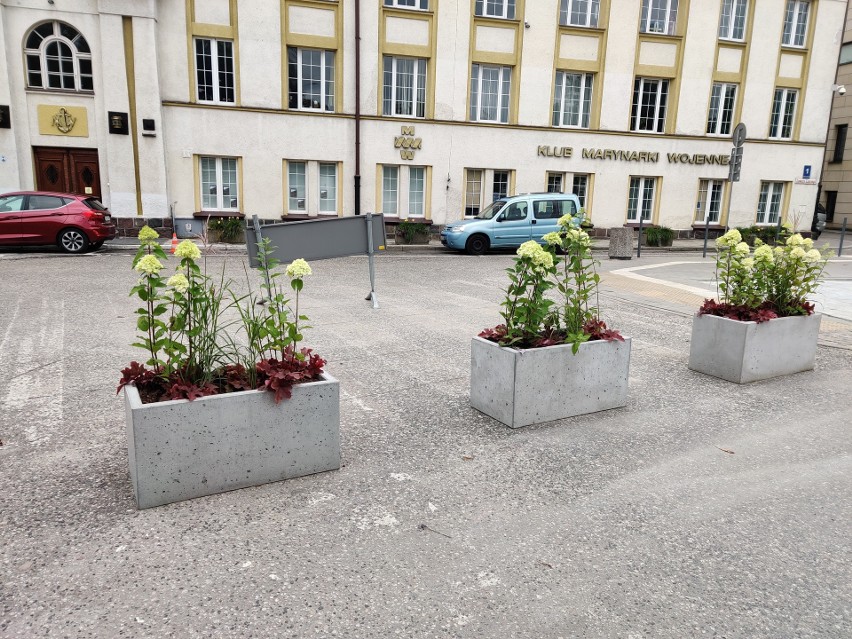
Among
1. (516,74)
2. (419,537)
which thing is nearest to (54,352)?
(419,537)

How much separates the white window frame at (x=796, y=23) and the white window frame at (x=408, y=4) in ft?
46.5

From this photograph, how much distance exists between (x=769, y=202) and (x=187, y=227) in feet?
74.2

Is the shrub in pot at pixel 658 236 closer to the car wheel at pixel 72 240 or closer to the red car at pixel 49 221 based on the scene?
the red car at pixel 49 221

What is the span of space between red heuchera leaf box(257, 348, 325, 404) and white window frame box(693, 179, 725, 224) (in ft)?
83.2

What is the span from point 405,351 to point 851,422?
4.00 metres

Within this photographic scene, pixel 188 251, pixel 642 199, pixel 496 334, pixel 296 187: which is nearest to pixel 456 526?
pixel 496 334

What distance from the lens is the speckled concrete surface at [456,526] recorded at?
2666mm

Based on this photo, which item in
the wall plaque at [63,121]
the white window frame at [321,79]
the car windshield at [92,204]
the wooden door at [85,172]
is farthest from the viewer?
the white window frame at [321,79]

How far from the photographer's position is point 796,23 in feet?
84.6

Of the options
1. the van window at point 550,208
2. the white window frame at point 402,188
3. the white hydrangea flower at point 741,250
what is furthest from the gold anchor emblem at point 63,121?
the white hydrangea flower at point 741,250

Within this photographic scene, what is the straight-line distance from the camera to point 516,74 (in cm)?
2330

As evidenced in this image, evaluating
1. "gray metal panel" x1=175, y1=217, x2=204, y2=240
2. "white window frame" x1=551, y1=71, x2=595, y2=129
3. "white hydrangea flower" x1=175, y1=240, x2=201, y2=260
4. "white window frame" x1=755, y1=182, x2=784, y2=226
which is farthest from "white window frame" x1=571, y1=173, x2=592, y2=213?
"white hydrangea flower" x1=175, y1=240, x2=201, y2=260

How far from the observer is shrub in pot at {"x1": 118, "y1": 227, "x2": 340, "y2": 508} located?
344 cm

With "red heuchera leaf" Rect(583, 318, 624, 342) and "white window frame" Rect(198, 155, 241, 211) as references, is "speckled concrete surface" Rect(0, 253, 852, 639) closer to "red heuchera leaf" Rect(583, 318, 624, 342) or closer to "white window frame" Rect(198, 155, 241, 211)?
"red heuchera leaf" Rect(583, 318, 624, 342)
